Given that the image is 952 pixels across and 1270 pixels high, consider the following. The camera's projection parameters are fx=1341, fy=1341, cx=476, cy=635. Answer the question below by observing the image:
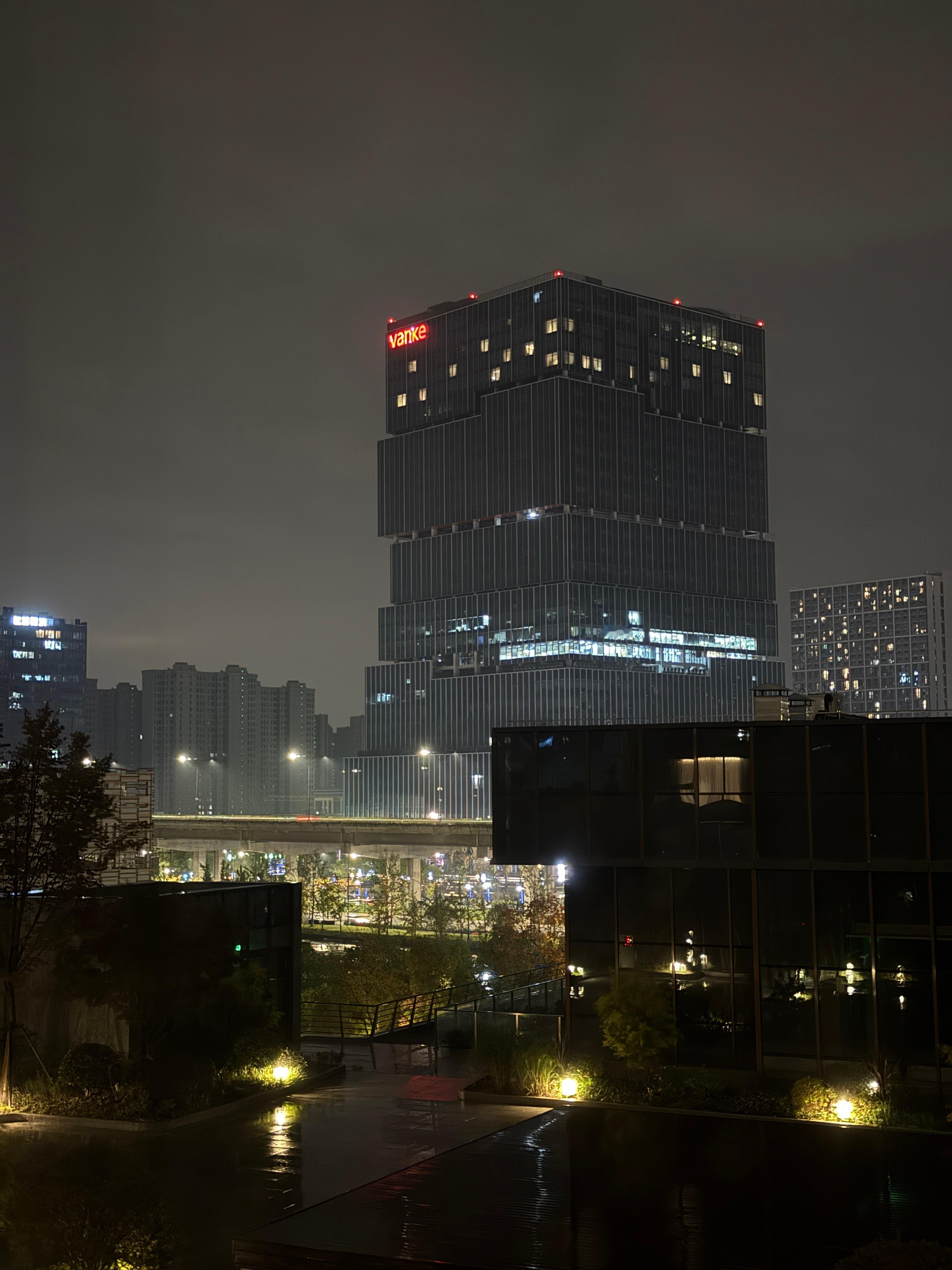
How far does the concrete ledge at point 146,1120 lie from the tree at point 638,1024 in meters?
7.75

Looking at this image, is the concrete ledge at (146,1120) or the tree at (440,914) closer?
the concrete ledge at (146,1120)

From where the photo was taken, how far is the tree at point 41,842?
97.1 feet

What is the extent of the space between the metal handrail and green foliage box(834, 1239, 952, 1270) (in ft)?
82.9

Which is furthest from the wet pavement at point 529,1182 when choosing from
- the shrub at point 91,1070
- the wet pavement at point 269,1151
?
the shrub at point 91,1070

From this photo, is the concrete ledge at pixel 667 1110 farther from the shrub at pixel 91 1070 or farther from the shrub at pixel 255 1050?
the shrub at pixel 91 1070

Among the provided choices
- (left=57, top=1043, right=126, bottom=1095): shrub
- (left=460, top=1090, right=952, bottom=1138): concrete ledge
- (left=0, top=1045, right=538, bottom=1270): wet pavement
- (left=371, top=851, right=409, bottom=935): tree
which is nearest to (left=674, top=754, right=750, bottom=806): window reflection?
(left=460, top=1090, right=952, bottom=1138): concrete ledge

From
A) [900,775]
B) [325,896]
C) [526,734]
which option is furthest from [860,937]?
[325,896]

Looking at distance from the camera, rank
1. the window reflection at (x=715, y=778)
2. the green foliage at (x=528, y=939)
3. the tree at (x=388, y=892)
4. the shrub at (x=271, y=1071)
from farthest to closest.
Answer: the tree at (x=388, y=892)
the green foliage at (x=528, y=939)
the window reflection at (x=715, y=778)
the shrub at (x=271, y=1071)

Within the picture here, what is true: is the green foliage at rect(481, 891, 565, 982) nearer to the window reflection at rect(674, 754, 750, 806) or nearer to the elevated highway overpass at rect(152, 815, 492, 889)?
the window reflection at rect(674, 754, 750, 806)

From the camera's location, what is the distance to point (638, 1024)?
3044 centimetres

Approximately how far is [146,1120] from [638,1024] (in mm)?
10904

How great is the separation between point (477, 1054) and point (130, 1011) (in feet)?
27.9

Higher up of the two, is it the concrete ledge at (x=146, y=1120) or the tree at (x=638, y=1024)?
the tree at (x=638, y=1024)

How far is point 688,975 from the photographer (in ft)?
104
